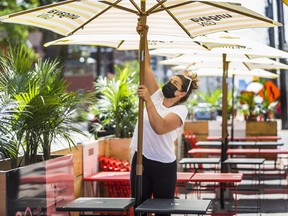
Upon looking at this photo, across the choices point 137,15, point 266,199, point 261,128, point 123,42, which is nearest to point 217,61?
point 266,199

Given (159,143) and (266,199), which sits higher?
(159,143)

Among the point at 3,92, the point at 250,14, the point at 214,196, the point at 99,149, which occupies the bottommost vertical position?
the point at 214,196

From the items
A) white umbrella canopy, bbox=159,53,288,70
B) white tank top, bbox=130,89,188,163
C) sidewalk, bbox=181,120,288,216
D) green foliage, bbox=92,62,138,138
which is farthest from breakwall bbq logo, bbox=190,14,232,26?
green foliage, bbox=92,62,138,138

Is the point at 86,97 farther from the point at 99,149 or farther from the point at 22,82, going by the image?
the point at 99,149

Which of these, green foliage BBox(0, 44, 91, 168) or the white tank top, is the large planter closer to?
green foliage BBox(0, 44, 91, 168)

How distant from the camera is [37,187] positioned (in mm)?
6457

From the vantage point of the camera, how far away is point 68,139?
734cm

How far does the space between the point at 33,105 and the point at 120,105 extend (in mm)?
4657

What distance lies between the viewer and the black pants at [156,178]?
659 centimetres

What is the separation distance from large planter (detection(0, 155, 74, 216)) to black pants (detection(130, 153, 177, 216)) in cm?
75

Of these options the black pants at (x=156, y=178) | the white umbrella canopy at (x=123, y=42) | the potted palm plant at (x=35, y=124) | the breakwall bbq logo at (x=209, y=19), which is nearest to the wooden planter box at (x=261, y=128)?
the white umbrella canopy at (x=123, y=42)

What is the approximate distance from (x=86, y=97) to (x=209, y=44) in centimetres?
191


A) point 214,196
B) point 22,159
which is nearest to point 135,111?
point 214,196

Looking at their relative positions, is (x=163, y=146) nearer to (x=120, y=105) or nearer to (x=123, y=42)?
(x=123, y=42)
